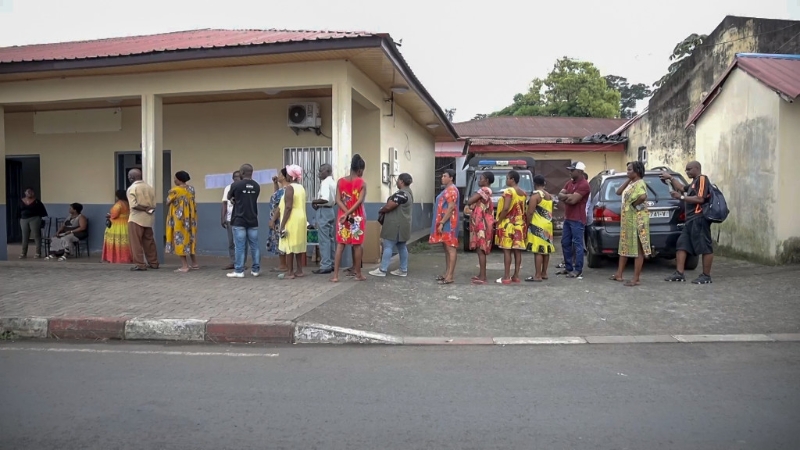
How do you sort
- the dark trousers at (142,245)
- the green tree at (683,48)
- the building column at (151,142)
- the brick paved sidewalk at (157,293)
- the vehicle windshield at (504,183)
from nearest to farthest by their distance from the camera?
the brick paved sidewalk at (157,293) → the dark trousers at (142,245) → the building column at (151,142) → the vehicle windshield at (504,183) → the green tree at (683,48)

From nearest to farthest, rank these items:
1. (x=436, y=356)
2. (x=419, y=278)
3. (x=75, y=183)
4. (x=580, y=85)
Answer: (x=436, y=356), (x=419, y=278), (x=75, y=183), (x=580, y=85)

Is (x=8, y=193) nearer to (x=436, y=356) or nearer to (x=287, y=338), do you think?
(x=287, y=338)

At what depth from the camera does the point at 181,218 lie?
9258mm

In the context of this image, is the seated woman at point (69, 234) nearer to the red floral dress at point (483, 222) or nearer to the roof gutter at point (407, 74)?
the roof gutter at point (407, 74)

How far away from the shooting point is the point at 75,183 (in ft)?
42.4

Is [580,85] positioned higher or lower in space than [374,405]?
higher

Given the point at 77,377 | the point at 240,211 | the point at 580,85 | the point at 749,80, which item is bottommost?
the point at 77,377

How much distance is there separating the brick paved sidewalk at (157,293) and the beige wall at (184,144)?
290cm

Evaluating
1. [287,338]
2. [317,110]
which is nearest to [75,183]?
A: [317,110]

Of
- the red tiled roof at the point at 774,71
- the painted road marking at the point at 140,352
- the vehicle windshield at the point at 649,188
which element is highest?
Answer: the red tiled roof at the point at 774,71

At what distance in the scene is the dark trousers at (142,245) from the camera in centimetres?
948

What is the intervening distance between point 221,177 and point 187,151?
3.23 feet

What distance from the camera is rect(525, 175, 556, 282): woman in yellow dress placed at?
28.0 feet

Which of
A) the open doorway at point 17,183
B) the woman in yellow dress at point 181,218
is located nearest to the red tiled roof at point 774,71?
the woman in yellow dress at point 181,218
